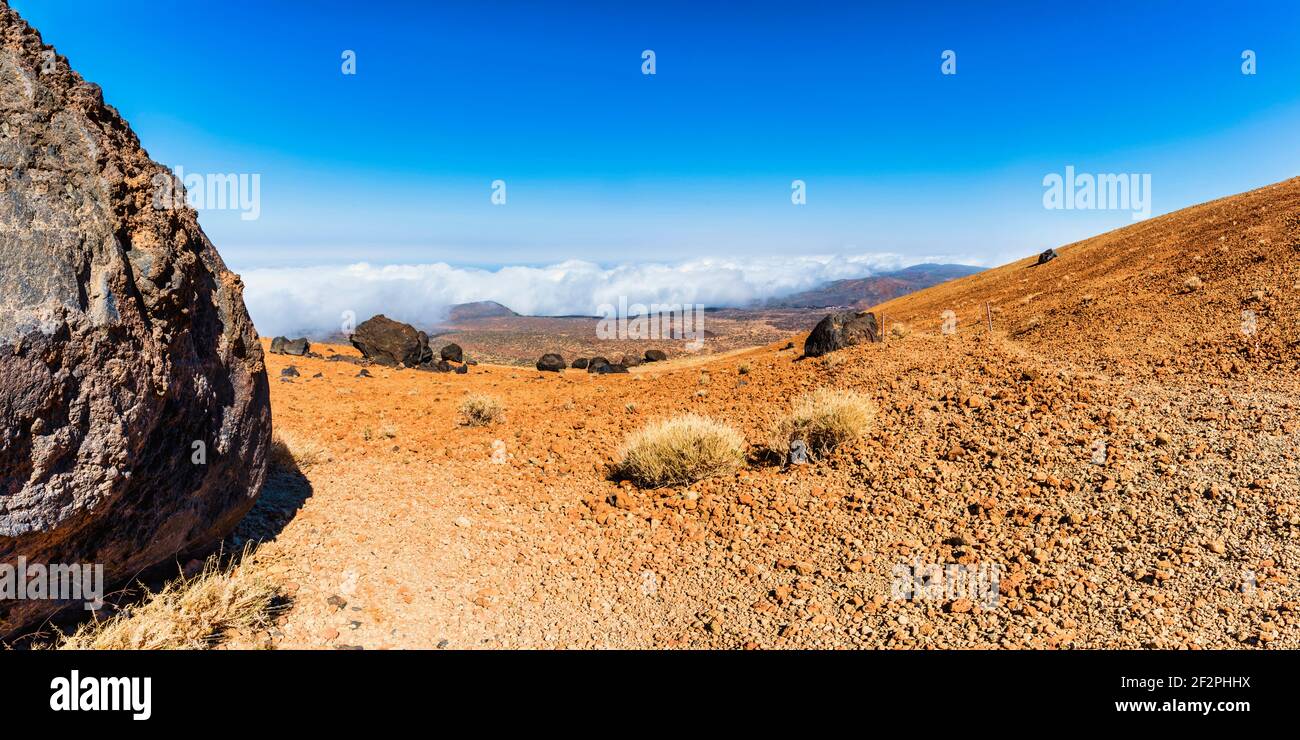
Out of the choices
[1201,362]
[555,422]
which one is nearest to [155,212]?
[555,422]

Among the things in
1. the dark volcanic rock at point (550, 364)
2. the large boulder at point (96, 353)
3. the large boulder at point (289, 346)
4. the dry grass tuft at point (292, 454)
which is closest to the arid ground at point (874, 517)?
the dry grass tuft at point (292, 454)

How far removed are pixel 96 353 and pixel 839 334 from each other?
12.2 meters

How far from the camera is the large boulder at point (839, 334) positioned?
12.9 m

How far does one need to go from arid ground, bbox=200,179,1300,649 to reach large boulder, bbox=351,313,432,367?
15073 millimetres

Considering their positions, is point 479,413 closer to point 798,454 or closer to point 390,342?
point 798,454

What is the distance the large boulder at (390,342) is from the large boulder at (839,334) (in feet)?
55.8

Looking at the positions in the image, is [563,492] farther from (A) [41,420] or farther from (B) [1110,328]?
(B) [1110,328]

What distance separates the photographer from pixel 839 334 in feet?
42.9

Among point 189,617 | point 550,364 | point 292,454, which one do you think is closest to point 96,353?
point 189,617

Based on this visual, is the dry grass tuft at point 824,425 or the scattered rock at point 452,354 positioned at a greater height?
the scattered rock at point 452,354

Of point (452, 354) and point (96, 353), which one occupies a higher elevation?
point (96, 353)

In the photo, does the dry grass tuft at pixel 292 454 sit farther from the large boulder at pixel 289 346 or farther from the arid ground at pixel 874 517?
the large boulder at pixel 289 346

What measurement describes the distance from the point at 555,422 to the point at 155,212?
240 inches

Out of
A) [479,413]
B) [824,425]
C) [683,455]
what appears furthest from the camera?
[479,413]
